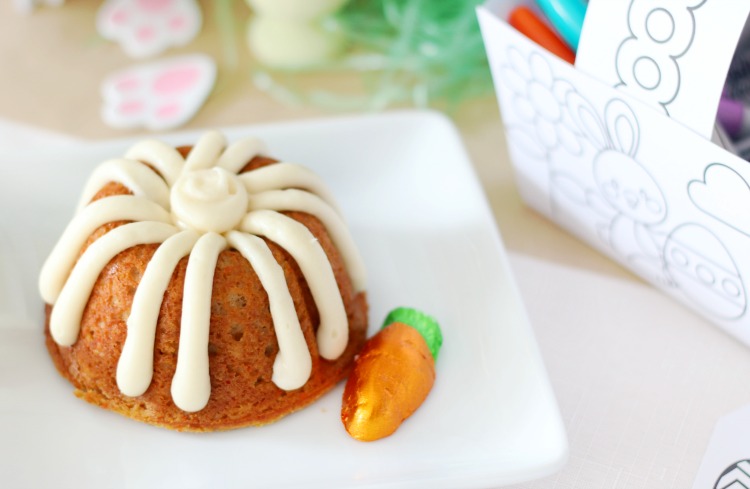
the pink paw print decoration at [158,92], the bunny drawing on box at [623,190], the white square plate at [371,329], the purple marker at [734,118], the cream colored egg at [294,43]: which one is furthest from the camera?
the cream colored egg at [294,43]

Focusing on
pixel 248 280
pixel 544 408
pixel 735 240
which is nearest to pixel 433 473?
pixel 544 408

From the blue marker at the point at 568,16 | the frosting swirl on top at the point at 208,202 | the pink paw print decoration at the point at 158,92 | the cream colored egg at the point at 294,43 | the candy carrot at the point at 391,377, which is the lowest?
the pink paw print decoration at the point at 158,92

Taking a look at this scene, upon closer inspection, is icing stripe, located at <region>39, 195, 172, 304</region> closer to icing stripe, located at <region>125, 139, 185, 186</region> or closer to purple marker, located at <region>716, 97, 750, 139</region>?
icing stripe, located at <region>125, 139, 185, 186</region>

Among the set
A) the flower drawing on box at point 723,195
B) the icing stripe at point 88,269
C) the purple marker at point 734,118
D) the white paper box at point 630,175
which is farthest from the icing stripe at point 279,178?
the purple marker at point 734,118

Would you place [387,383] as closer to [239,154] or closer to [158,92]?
[239,154]

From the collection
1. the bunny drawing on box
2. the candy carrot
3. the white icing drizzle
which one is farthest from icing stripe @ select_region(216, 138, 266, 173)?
the bunny drawing on box

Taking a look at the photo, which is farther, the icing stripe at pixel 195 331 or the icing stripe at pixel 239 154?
the icing stripe at pixel 239 154

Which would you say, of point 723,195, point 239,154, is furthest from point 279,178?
point 723,195

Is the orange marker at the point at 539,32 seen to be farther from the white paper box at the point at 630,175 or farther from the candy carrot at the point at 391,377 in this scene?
the candy carrot at the point at 391,377
